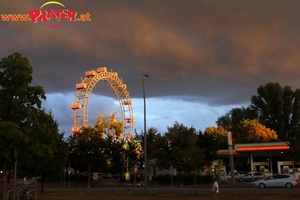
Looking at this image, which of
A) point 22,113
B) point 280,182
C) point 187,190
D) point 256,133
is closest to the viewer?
point 22,113

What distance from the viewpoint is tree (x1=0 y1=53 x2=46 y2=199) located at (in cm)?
1598

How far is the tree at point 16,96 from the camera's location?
15984 mm

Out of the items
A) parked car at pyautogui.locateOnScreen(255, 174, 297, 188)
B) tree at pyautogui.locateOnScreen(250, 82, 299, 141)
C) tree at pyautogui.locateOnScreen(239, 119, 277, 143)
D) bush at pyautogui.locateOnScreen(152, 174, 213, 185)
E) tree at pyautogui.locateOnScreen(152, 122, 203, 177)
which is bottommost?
bush at pyautogui.locateOnScreen(152, 174, 213, 185)

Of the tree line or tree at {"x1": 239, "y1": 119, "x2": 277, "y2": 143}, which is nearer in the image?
the tree line

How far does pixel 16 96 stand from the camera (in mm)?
16844

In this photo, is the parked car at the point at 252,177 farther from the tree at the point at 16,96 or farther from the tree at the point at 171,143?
the tree at the point at 16,96

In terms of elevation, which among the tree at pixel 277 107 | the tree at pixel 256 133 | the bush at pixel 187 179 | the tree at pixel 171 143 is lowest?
the bush at pixel 187 179

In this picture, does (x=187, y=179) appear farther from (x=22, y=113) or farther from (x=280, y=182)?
(x=22, y=113)

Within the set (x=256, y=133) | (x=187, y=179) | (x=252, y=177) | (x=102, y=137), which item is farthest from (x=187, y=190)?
(x=256, y=133)

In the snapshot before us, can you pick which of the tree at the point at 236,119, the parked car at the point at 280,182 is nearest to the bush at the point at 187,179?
the parked car at the point at 280,182

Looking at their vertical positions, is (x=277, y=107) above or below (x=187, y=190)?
above

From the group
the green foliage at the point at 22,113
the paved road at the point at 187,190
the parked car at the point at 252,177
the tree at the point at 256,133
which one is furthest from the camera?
the tree at the point at 256,133

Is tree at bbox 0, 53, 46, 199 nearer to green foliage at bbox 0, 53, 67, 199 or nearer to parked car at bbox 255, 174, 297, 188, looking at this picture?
green foliage at bbox 0, 53, 67, 199

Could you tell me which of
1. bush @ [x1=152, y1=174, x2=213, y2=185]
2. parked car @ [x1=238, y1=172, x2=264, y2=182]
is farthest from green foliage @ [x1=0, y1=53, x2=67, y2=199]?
parked car @ [x1=238, y1=172, x2=264, y2=182]
